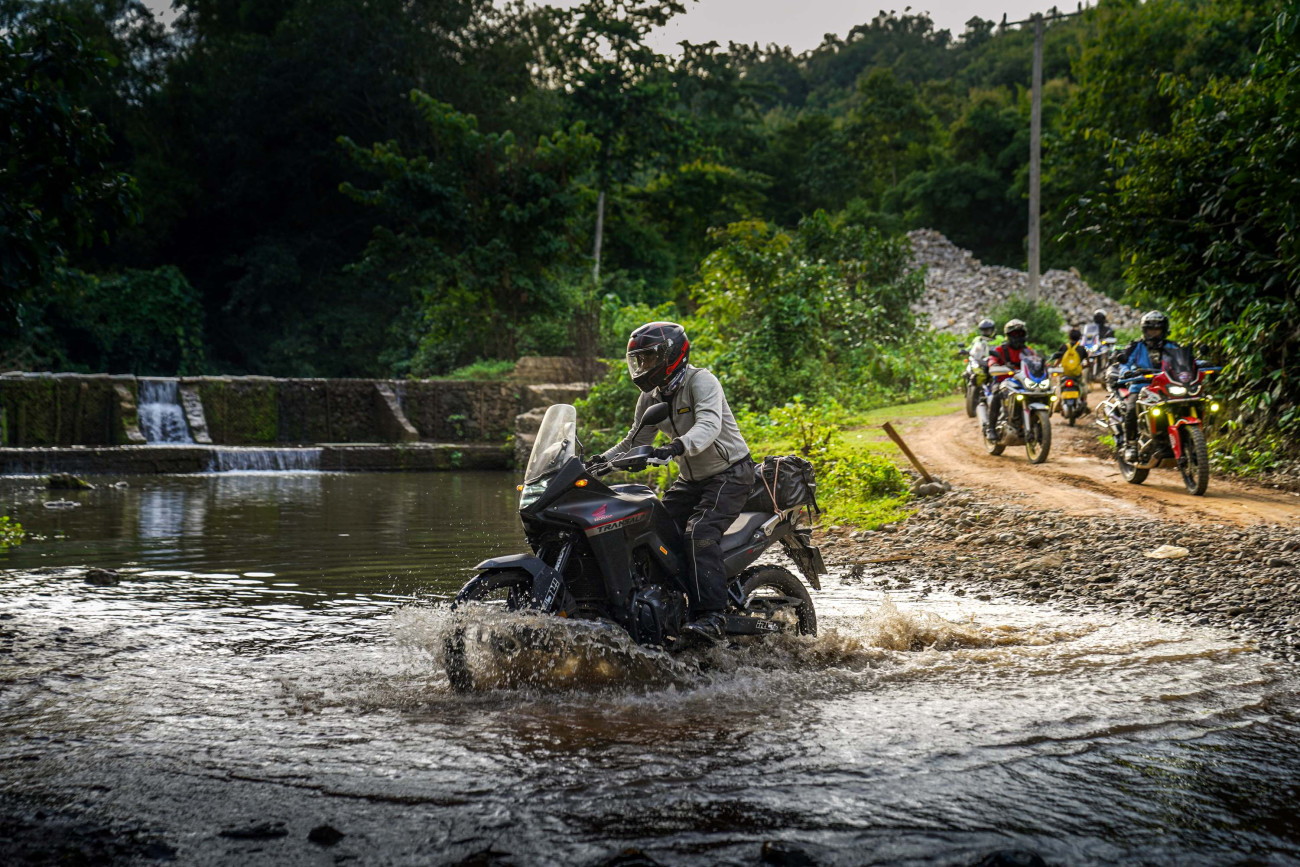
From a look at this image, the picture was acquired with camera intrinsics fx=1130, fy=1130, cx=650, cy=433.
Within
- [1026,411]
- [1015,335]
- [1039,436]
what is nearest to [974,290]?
[1015,335]

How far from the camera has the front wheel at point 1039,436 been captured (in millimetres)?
15242

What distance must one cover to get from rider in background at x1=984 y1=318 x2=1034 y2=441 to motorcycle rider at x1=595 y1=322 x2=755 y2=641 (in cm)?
1101

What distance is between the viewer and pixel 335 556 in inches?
416

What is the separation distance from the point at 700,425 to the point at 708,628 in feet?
3.50

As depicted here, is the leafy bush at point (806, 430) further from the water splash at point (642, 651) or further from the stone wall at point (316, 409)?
the stone wall at point (316, 409)

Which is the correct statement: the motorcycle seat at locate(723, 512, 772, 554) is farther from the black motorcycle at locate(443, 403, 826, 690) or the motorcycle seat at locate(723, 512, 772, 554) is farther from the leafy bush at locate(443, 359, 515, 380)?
the leafy bush at locate(443, 359, 515, 380)

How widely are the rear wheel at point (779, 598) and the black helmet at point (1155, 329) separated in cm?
799

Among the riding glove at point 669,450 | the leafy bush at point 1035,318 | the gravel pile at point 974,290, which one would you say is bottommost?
the riding glove at point 669,450

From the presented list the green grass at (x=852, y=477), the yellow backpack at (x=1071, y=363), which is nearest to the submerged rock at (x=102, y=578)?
the green grass at (x=852, y=477)

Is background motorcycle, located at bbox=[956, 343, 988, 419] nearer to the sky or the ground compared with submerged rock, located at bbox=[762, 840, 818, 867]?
nearer to the sky

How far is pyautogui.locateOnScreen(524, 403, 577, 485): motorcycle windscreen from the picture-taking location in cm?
547

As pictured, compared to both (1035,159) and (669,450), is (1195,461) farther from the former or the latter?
(1035,159)

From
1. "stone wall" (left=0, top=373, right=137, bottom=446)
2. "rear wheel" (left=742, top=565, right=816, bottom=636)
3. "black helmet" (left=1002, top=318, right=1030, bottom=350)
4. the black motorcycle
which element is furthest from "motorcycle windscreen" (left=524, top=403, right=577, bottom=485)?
"stone wall" (left=0, top=373, right=137, bottom=446)

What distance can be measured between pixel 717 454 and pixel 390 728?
2255mm
